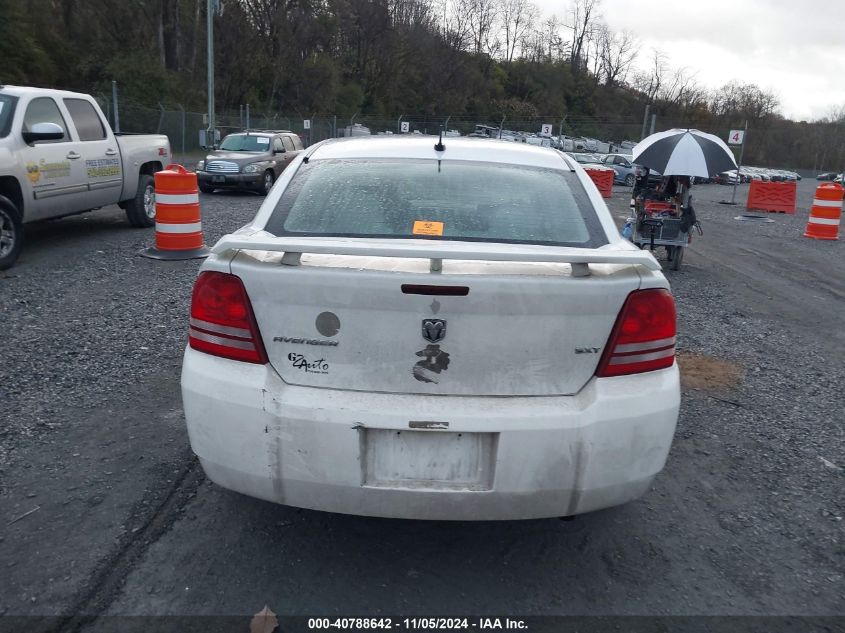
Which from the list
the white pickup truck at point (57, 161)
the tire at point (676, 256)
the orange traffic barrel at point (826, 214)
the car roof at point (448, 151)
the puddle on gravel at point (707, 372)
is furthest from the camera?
the orange traffic barrel at point (826, 214)

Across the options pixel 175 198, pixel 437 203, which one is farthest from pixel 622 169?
pixel 437 203

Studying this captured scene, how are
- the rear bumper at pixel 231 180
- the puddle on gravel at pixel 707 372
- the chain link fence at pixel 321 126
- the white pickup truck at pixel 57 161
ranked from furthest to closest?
the chain link fence at pixel 321 126 → the rear bumper at pixel 231 180 → the white pickup truck at pixel 57 161 → the puddle on gravel at pixel 707 372

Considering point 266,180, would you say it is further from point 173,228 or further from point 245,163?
point 173,228

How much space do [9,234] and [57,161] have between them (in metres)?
1.24

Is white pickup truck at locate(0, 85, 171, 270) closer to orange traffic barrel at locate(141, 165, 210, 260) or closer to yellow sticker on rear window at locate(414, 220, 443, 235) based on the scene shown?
orange traffic barrel at locate(141, 165, 210, 260)

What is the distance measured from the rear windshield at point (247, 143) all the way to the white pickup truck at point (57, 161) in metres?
8.51

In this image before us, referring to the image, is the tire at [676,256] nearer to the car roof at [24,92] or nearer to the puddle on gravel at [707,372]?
the puddle on gravel at [707,372]

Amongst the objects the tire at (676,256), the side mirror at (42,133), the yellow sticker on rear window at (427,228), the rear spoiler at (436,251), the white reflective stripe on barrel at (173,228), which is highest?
the side mirror at (42,133)

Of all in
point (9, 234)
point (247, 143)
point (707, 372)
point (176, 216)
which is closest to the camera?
point (707, 372)

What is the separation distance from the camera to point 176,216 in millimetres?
9297

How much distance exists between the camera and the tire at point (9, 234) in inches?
313

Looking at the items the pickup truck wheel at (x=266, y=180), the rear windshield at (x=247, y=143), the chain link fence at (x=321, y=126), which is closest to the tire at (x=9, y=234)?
the pickup truck wheel at (x=266, y=180)

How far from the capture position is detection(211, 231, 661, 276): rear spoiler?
259 centimetres

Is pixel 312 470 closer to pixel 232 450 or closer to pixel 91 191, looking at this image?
pixel 232 450
